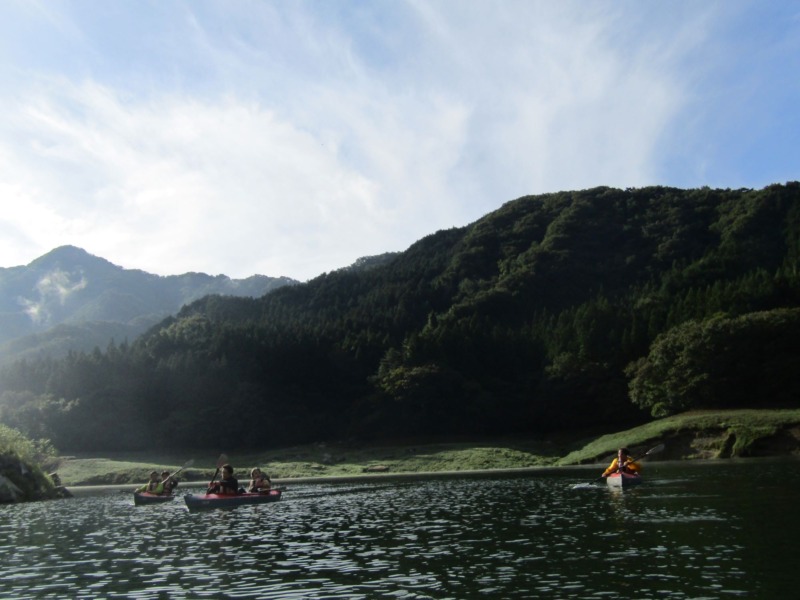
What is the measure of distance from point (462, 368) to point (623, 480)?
65.9 meters

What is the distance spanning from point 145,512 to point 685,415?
5734 centimetres

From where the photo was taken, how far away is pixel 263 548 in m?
26.6

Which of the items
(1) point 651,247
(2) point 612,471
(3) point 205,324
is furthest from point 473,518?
(1) point 651,247

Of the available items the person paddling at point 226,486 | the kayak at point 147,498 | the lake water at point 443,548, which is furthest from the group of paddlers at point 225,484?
the lake water at point 443,548

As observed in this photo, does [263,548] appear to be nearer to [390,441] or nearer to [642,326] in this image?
[390,441]

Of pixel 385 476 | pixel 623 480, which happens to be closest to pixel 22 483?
pixel 385 476

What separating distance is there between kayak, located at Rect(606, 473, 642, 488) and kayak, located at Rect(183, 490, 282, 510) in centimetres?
2134

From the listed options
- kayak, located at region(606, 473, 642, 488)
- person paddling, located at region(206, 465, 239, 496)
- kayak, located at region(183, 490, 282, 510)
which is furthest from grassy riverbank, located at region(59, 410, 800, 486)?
Result: person paddling, located at region(206, 465, 239, 496)

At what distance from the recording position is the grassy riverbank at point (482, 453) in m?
68.6

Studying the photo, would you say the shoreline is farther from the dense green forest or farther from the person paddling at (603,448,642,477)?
the person paddling at (603,448,642,477)

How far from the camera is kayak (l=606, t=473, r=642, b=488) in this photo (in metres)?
43.8

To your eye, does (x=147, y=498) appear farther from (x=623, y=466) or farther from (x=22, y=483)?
(x=623, y=466)

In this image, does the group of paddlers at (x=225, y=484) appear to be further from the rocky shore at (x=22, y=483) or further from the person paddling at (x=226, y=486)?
the rocky shore at (x=22, y=483)

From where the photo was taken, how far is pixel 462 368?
109625 millimetres
